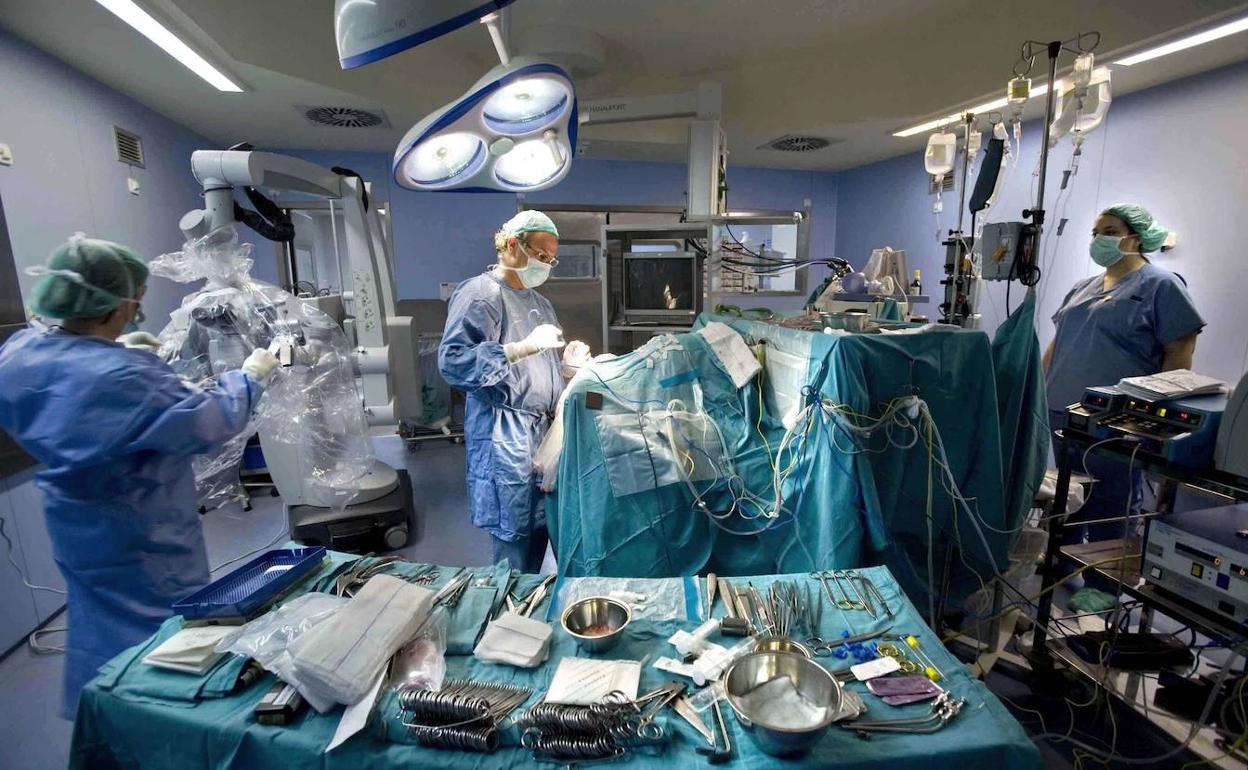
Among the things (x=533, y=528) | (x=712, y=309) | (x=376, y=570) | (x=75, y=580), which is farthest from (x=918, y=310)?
(x=75, y=580)

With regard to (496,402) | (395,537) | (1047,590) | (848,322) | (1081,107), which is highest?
(1081,107)

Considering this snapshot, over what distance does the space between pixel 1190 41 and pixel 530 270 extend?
3.11 m

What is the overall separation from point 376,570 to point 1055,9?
3.84m

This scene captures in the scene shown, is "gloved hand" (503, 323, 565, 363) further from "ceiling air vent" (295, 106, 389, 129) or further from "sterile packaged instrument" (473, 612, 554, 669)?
"ceiling air vent" (295, 106, 389, 129)

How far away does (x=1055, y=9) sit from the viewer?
108 inches

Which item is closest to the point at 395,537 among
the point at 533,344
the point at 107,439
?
the point at 533,344

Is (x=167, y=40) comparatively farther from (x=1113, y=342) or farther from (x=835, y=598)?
(x=1113, y=342)

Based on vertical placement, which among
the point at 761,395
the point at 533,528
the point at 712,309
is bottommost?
the point at 533,528

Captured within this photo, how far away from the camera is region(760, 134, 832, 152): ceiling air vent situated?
14.2 feet

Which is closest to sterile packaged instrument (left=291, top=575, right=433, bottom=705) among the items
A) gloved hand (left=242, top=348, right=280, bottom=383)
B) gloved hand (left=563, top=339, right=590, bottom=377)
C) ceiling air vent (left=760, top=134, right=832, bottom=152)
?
gloved hand (left=242, top=348, right=280, bottom=383)

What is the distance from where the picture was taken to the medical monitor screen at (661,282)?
2.91 meters

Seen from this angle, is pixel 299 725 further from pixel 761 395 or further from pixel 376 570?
pixel 761 395

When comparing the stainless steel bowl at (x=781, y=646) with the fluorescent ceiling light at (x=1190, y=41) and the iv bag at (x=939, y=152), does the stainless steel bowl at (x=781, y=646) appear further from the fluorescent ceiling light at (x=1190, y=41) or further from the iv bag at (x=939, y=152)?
the fluorescent ceiling light at (x=1190, y=41)

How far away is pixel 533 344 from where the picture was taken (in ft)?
7.07
